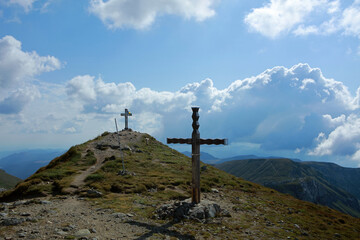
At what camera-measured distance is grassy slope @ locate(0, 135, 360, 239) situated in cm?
1456

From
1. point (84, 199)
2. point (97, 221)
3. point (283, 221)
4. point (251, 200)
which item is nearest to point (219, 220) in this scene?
point (283, 221)

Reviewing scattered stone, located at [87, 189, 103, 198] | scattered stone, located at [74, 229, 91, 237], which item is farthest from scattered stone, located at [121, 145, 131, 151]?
scattered stone, located at [74, 229, 91, 237]

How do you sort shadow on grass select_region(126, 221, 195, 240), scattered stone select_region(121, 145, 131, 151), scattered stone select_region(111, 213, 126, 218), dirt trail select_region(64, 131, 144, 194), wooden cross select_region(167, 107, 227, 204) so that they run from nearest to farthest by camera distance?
shadow on grass select_region(126, 221, 195, 240)
scattered stone select_region(111, 213, 126, 218)
wooden cross select_region(167, 107, 227, 204)
dirt trail select_region(64, 131, 144, 194)
scattered stone select_region(121, 145, 131, 151)

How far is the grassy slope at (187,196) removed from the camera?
14562 mm

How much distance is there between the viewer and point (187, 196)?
20969 mm

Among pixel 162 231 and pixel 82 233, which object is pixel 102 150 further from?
pixel 162 231

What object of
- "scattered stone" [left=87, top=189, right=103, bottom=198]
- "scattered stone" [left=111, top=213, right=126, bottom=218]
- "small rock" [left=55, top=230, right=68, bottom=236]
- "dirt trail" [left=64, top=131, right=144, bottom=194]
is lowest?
"scattered stone" [left=111, top=213, right=126, bottom=218]

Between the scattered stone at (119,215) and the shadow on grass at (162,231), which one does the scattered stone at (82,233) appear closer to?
the shadow on grass at (162,231)

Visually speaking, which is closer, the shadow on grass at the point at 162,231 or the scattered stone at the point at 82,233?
the scattered stone at the point at 82,233

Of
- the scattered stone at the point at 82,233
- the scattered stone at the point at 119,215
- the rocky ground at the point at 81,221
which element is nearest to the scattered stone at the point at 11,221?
the rocky ground at the point at 81,221

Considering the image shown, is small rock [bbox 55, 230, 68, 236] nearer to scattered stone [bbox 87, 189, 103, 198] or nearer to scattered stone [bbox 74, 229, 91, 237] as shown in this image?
scattered stone [bbox 74, 229, 91, 237]

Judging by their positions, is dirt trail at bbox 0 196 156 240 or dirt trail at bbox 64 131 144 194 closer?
dirt trail at bbox 0 196 156 240

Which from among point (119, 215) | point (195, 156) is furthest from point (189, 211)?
point (119, 215)

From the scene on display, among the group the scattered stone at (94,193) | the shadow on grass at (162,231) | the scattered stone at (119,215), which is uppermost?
the scattered stone at (94,193)
